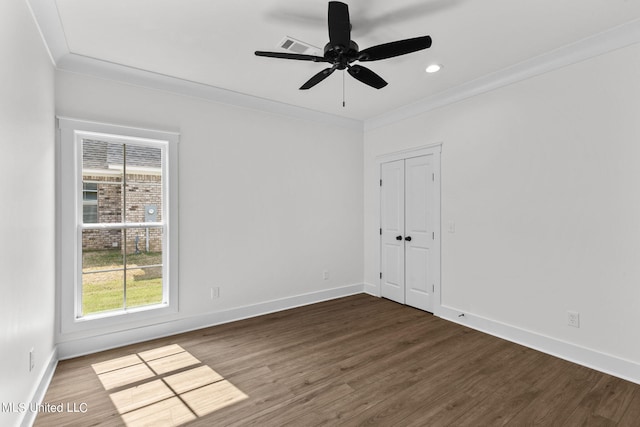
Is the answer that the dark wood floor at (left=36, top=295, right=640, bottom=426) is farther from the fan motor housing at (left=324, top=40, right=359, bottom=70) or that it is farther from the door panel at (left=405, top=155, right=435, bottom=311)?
the fan motor housing at (left=324, top=40, right=359, bottom=70)

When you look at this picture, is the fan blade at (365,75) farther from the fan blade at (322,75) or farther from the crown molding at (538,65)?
the crown molding at (538,65)

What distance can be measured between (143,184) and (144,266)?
885mm

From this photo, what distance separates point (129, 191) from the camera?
10.5 feet

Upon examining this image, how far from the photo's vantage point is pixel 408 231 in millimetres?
4332

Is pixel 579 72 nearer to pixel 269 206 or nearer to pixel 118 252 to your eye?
pixel 269 206

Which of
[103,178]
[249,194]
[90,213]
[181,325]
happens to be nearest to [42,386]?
[181,325]

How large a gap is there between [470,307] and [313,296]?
2063 mm

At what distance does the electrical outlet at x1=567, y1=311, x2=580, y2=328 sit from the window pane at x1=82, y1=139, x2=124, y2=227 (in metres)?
4.44

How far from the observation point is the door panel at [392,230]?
4.44 meters

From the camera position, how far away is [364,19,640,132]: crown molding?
2.48 m

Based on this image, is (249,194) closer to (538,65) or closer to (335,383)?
(335,383)

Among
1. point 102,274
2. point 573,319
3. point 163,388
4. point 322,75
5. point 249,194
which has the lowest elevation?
point 163,388
